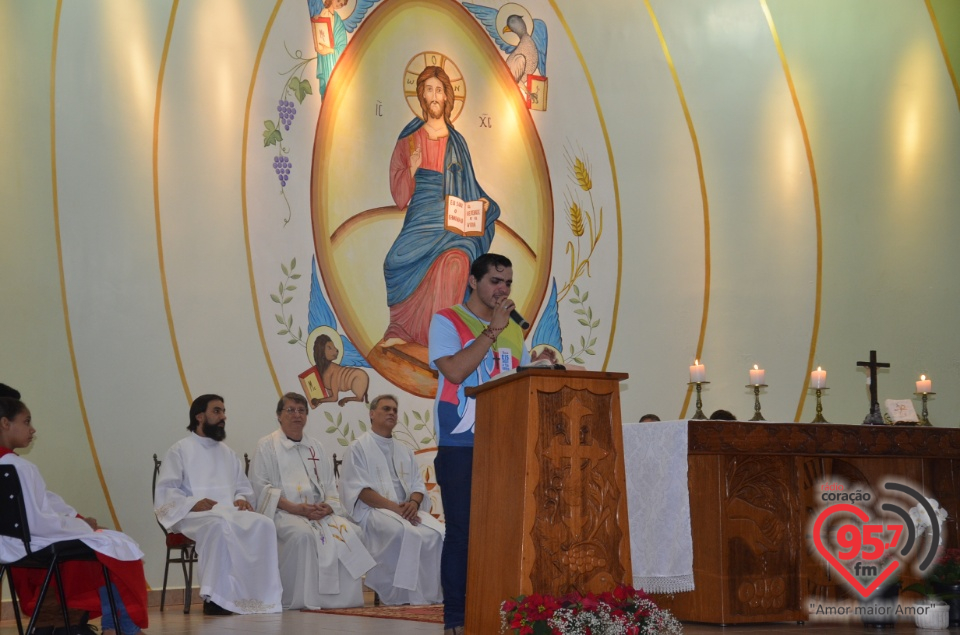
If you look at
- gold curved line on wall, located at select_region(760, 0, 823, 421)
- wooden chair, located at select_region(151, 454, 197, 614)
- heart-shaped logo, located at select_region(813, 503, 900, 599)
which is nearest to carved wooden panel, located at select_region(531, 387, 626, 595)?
heart-shaped logo, located at select_region(813, 503, 900, 599)

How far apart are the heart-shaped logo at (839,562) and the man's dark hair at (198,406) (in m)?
4.04

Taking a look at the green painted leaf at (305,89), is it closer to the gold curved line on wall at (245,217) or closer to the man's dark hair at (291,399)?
the gold curved line on wall at (245,217)

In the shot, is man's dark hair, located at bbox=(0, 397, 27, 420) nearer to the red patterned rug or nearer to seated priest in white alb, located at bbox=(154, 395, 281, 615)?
seated priest in white alb, located at bbox=(154, 395, 281, 615)

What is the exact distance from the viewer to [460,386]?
473 cm

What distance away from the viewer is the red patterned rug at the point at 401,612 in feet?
20.9

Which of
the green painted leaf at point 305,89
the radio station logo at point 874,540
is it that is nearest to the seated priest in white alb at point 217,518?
the green painted leaf at point 305,89

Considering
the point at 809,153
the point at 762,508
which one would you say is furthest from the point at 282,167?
the point at 809,153

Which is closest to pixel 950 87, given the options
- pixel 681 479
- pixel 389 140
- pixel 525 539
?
pixel 389 140

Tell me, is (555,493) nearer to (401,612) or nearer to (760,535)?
(760,535)

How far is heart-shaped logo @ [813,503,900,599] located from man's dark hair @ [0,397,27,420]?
13.4 ft

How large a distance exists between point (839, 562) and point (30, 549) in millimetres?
4031

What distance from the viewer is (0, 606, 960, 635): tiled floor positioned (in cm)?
543

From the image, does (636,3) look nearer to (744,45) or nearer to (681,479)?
(744,45)

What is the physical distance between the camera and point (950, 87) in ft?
35.7
